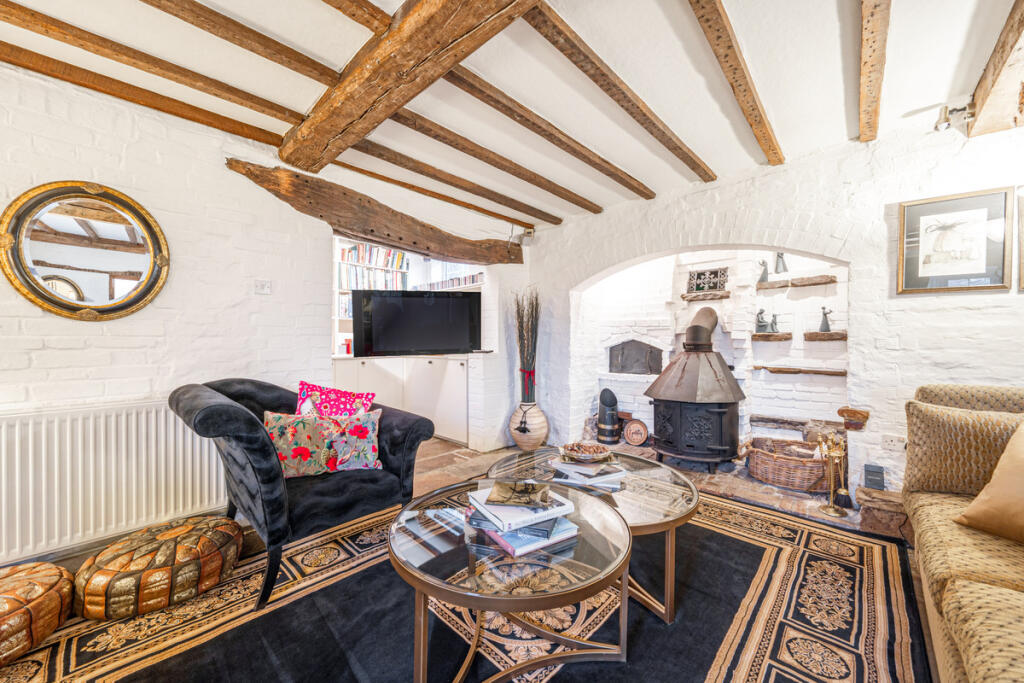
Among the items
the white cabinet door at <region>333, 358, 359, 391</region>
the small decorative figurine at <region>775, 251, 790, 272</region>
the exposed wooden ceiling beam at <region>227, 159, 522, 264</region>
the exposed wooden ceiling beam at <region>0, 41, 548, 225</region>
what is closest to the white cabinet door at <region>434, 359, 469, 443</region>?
the white cabinet door at <region>333, 358, 359, 391</region>

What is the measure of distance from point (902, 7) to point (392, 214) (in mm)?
2884

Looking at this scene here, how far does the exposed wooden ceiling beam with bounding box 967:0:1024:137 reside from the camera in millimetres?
1479

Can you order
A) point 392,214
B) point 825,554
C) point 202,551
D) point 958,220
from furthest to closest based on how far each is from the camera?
1. point 392,214
2. point 958,220
3. point 825,554
4. point 202,551

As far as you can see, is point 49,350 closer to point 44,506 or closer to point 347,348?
point 44,506

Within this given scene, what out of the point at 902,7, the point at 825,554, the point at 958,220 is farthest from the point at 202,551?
the point at 958,220

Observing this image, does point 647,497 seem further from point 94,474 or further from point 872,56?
point 94,474

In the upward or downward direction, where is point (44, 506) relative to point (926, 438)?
downward

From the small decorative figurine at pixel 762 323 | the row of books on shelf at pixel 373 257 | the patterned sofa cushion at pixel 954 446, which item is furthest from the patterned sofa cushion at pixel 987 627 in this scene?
the row of books on shelf at pixel 373 257

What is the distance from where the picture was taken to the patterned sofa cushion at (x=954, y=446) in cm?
162

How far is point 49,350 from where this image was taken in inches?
73.9

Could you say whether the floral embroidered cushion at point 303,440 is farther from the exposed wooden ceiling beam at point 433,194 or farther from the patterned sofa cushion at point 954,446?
the patterned sofa cushion at point 954,446

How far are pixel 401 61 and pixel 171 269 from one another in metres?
1.68

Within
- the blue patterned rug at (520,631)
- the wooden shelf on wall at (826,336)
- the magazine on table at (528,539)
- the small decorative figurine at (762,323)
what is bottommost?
the blue patterned rug at (520,631)

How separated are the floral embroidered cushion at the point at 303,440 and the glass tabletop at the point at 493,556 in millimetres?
772
